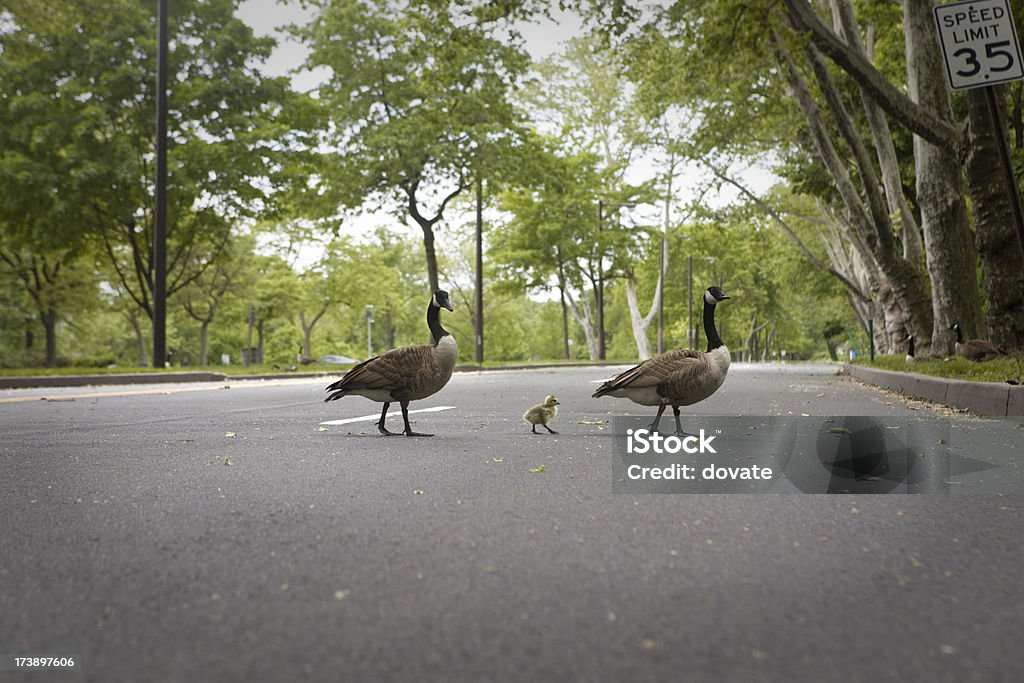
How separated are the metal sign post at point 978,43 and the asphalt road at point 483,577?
4.39 metres

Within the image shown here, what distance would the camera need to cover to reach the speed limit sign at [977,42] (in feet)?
25.7

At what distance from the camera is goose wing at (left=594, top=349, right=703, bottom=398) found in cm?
574

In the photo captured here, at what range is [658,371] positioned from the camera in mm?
5785

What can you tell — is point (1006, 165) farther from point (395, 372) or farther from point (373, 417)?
point (373, 417)

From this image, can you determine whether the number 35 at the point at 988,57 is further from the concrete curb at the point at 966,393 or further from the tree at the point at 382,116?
the tree at the point at 382,116

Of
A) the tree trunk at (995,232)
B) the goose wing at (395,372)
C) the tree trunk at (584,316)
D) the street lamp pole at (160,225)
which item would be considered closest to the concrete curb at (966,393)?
the tree trunk at (995,232)

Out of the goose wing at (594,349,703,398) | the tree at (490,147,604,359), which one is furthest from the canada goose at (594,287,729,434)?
the tree at (490,147,604,359)

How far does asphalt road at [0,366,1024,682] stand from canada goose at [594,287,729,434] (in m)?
0.97

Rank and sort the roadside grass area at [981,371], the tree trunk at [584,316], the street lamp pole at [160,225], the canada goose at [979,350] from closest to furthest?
the roadside grass area at [981,371]
the canada goose at [979,350]
the street lamp pole at [160,225]
the tree trunk at [584,316]

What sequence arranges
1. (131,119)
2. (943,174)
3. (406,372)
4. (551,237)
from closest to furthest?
1. (406,372)
2. (943,174)
3. (131,119)
4. (551,237)

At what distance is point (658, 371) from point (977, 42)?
5073 millimetres

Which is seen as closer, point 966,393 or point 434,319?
point 434,319

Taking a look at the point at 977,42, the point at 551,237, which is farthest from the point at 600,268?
the point at 977,42

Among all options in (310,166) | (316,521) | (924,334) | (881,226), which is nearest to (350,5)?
(310,166)
